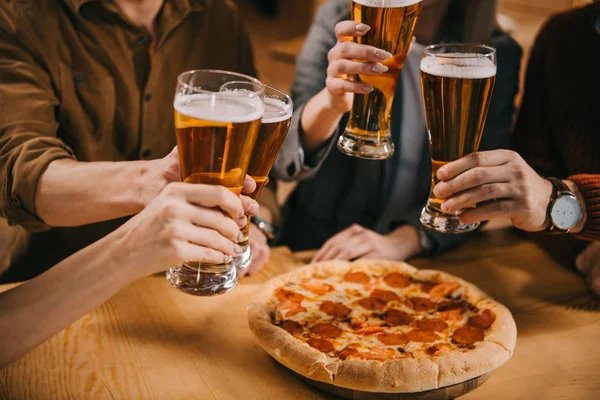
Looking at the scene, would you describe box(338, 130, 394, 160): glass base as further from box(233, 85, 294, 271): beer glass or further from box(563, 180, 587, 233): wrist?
box(563, 180, 587, 233): wrist

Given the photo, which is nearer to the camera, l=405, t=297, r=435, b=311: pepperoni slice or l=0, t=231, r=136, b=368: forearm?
l=0, t=231, r=136, b=368: forearm

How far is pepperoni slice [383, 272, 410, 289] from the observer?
149cm

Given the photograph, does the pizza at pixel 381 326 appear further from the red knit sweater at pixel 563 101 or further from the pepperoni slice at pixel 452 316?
the red knit sweater at pixel 563 101

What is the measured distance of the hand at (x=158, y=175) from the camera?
4.17ft

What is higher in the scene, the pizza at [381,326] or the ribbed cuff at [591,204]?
the ribbed cuff at [591,204]

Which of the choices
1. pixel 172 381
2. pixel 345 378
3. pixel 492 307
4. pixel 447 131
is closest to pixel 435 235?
pixel 492 307

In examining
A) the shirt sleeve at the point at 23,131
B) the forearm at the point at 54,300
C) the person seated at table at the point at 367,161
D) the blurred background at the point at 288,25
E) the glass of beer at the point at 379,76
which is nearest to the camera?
the forearm at the point at 54,300

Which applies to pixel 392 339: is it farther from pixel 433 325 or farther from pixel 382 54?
pixel 382 54

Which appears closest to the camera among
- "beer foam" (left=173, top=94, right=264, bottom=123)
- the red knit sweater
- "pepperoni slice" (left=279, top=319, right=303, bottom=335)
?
"beer foam" (left=173, top=94, right=264, bottom=123)

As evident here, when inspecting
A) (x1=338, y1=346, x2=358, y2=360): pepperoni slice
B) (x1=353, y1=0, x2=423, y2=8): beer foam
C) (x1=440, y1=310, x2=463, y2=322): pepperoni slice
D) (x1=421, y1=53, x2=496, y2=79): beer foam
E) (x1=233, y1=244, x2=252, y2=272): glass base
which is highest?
(x1=353, y1=0, x2=423, y2=8): beer foam

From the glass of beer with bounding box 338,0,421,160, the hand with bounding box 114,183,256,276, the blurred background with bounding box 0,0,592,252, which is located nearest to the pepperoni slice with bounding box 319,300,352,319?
the glass of beer with bounding box 338,0,421,160

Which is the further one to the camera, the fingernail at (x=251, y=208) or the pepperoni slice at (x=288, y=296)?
the pepperoni slice at (x=288, y=296)

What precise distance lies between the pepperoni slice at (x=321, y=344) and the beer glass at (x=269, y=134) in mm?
219

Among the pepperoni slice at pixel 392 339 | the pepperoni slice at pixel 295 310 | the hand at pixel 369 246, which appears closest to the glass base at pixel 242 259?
the pepperoni slice at pixel 295 310
